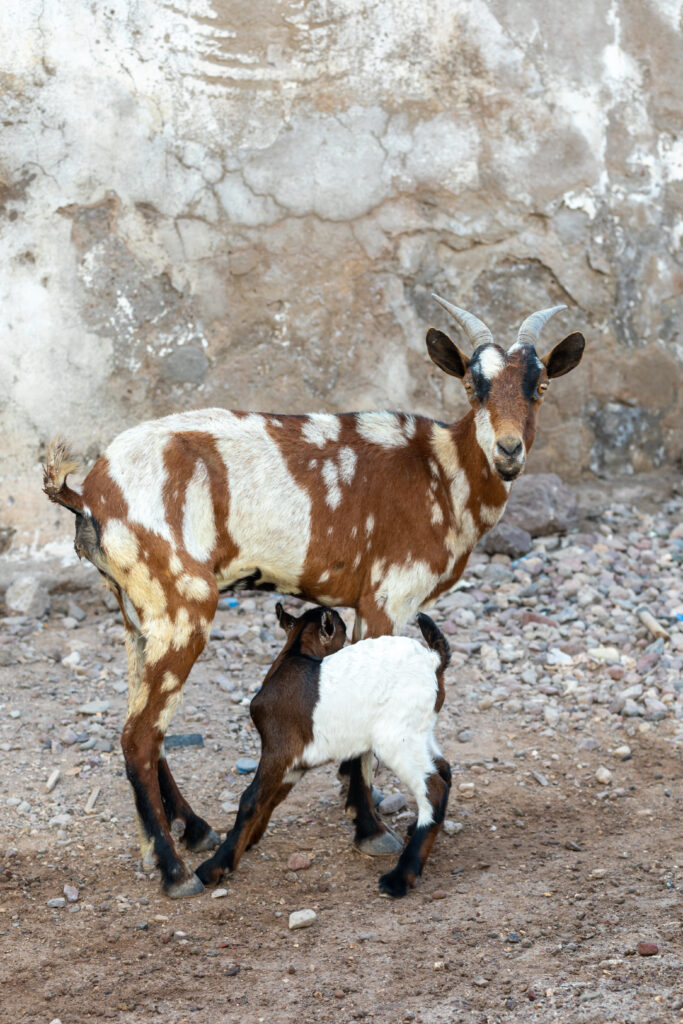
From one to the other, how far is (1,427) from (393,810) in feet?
12.5

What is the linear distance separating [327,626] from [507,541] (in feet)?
11.1

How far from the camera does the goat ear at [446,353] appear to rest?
5297mm

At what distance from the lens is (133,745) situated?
4613mm

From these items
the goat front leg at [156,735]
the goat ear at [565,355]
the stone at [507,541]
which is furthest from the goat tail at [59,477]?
the stone at [507,541]

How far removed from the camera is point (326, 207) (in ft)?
26.1

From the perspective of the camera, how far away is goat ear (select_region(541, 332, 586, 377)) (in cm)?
528

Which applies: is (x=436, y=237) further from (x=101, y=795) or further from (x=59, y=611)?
(x=101, y=795)

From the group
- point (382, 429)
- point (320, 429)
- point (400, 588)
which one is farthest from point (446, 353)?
point (400, 588)

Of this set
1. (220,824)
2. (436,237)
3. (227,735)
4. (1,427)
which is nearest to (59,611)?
(1,427)

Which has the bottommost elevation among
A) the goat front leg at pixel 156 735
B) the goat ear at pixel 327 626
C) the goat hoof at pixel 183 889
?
the goat hoof at pixel 183 889

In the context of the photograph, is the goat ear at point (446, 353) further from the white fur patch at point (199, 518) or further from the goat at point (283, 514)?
the white fur patch at point (199, 518)

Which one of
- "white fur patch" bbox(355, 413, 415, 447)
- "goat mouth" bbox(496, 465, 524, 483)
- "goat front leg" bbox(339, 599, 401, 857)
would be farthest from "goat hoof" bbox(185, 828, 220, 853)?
"goat mouth" bbox(496, 465, 524, 483)

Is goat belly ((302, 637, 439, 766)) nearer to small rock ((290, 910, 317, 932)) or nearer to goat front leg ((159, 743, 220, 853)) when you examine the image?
small rock ((290, 910, 317, 932))

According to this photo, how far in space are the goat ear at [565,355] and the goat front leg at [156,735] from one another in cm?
218
